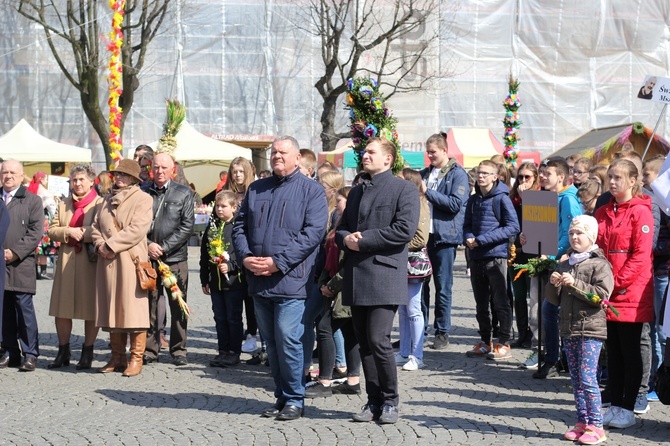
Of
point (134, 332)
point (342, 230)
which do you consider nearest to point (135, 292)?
point (134, 332)

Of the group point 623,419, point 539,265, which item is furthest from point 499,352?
point 623,419

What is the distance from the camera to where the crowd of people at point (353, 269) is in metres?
6.95

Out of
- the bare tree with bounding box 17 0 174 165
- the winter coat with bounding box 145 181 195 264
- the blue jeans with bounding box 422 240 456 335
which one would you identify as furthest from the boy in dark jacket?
the bare tree with bounding box 17 0 174 165

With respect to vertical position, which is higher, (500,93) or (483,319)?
(500,93)

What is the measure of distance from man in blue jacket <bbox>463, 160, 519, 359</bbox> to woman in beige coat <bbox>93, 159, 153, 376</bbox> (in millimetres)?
2965

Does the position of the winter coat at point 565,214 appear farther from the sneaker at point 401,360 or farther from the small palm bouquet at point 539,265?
the sneaker at point 401,360

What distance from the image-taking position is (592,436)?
6551 millimetres

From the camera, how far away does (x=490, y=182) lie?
9820mm

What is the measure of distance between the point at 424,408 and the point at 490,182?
9.30 ft

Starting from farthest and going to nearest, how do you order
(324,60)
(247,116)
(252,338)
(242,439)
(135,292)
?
(247,116), (324,60), (252,338), (135,292), (242,439)

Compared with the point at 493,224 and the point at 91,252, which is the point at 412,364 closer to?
the point at 493,224

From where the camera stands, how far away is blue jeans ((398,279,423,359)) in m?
9.32

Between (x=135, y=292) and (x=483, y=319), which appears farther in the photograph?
(x=483, y=319)

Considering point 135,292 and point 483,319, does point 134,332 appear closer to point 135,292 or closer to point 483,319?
point 135,292
